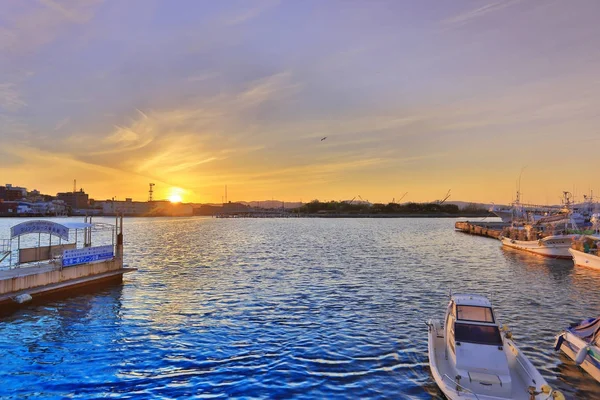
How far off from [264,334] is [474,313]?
1240cm

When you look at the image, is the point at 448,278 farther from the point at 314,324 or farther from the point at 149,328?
the point at 149,328

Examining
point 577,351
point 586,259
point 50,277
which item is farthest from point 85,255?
point 586,259

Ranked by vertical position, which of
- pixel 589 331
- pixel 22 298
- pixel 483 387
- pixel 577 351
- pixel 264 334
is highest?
pixel 22 298

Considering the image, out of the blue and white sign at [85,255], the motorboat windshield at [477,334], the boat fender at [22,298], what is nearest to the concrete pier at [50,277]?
the boat fender at [22,298]

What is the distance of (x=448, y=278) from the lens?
44688mm

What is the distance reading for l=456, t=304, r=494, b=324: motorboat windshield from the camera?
16984 mm

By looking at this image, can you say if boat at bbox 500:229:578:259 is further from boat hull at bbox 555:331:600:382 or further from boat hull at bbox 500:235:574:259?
boat hull at bbox 555:331:600:382

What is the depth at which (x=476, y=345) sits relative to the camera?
15.6 metres

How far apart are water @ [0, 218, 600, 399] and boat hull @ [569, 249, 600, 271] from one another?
23.2 feet

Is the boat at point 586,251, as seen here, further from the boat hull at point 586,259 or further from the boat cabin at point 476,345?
the boat cabin at point 476,345

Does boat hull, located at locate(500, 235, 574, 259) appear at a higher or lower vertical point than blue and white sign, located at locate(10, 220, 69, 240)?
lower

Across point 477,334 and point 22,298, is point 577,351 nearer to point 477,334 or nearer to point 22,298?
point 477,334

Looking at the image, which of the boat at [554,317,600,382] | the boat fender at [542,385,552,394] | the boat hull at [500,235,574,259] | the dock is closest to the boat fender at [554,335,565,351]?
the boat at [554,317,600,382]

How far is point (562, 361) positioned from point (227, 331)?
18.8 m
